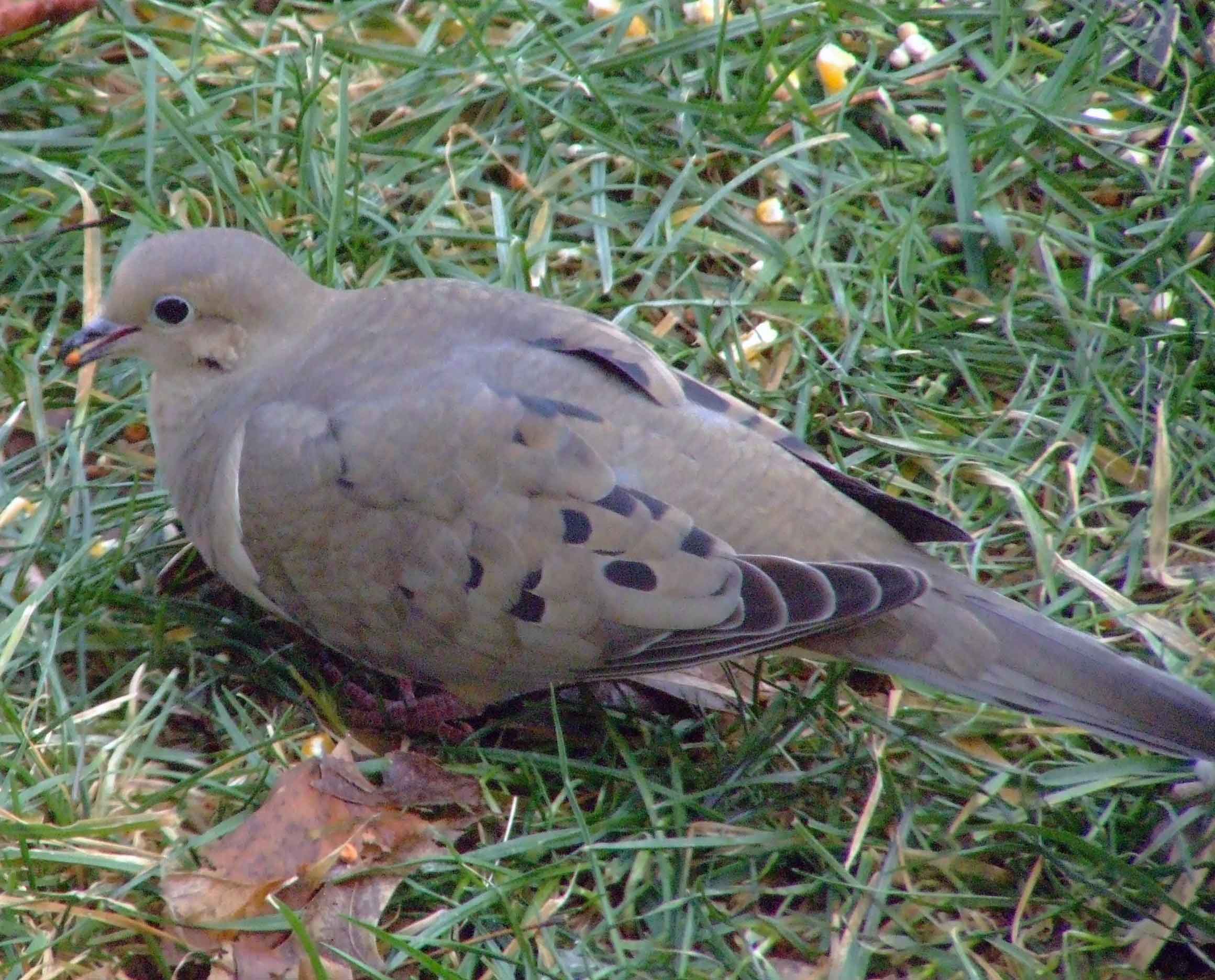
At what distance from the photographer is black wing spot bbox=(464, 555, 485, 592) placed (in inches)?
118

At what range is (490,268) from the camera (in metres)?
4.11

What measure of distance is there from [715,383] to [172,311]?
1.36m

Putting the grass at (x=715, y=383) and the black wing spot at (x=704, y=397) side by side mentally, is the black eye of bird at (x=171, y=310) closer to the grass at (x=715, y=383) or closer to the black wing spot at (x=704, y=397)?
the grass at (x=715, y=383)

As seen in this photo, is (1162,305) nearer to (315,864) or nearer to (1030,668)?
(1030,668)

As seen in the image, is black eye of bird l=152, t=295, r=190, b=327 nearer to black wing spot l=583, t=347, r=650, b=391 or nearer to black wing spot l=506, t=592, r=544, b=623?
black wing spot l=583, t=347, r=650, b=391

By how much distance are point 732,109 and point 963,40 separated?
0.74 meters

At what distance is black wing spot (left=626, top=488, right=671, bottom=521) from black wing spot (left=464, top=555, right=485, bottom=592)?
0.32 m

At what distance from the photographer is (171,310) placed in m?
3.31

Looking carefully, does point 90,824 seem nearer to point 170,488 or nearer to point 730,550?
point 170,488

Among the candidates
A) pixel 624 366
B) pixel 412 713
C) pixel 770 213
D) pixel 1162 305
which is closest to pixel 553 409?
pixel 624 366

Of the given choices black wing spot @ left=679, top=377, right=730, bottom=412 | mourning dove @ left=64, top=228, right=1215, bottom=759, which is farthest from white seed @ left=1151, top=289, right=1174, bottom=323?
black wing spot @ left=679, top=377, right=730, bottom=412

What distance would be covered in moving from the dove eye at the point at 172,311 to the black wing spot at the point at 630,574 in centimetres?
109

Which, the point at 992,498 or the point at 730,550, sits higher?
the point at 730,550

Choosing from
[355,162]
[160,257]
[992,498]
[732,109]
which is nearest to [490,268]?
[355,162]
